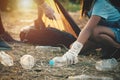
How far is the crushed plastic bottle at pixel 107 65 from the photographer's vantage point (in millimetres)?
4297

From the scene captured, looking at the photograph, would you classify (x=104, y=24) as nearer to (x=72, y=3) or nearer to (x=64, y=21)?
(x=64, y=21)

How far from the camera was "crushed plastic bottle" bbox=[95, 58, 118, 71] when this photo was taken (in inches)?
169

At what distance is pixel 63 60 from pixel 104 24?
0.84m

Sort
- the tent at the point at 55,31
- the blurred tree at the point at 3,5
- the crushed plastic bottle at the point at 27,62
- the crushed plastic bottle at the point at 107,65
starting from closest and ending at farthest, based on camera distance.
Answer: the crushed plastic bottle at the point at 27,62 → the crushed plastic bottle at the point at 107,65 → the tent at the point at 55,31 → the blurred tree at the point at 3,5

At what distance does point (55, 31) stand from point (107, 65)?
1351mm

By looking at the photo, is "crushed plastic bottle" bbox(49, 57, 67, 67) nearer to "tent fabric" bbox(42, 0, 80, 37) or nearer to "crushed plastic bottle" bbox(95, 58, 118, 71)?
"crushed plastic bottle" bbox(95, 58, 118, 71)

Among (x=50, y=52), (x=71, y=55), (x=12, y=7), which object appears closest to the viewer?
(x=71, y=55)

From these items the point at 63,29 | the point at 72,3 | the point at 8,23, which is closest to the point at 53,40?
the point at 63,29

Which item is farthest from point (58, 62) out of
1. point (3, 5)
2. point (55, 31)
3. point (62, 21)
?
point (3, 5)

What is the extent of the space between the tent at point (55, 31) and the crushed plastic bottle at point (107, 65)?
1043 millimetres

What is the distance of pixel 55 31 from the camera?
544cm

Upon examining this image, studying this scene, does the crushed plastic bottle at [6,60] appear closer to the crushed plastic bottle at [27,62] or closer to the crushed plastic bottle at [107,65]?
the crushed plastic bottle at [27,62]

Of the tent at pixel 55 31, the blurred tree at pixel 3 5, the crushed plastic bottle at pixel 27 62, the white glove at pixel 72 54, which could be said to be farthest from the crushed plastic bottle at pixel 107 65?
the blurred tree at pixel 3 5

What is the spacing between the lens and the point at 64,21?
5.69 metres
